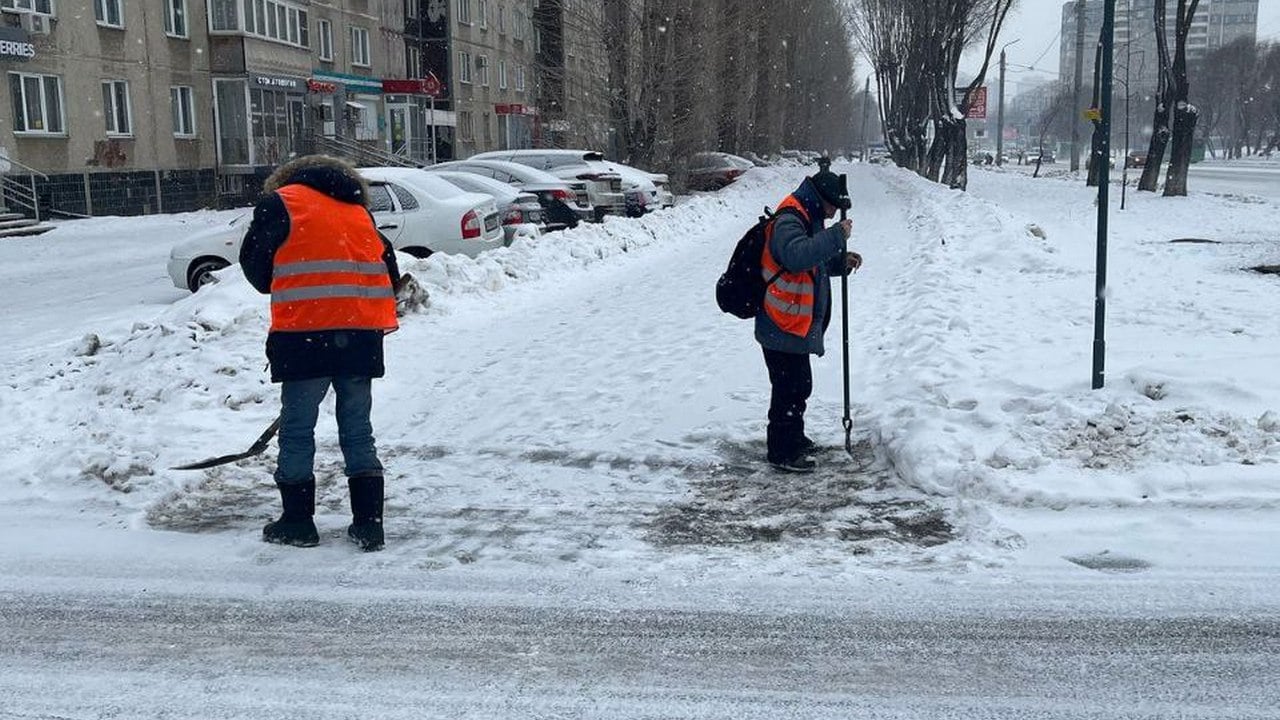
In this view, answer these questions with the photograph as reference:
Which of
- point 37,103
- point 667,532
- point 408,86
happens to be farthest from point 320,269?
point 408,86

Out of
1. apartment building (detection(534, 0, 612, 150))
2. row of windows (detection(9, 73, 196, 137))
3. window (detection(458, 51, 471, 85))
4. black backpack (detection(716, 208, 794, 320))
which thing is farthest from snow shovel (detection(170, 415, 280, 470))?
window (detection(458, 51, 471, 85))

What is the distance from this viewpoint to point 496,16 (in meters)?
58.2

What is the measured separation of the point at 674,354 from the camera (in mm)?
9312

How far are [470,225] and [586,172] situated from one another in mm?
8860

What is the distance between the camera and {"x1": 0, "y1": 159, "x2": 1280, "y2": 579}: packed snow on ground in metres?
5.09

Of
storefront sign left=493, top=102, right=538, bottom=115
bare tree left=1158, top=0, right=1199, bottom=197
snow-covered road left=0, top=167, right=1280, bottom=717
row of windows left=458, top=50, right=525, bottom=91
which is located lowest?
snow-covered road left=0, top=167, right=1280, bottom=717

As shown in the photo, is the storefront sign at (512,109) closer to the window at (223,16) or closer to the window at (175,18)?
the window at (223,16)

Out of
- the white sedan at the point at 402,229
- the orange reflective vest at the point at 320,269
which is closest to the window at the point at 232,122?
the white sedan at the point at 402,229

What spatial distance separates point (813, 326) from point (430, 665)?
9.76 ft

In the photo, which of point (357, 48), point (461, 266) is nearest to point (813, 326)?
point (461, 266)

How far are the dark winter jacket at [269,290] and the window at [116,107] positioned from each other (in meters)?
27.8

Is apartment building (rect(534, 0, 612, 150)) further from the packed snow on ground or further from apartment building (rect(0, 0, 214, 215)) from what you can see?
the packed snow on ground

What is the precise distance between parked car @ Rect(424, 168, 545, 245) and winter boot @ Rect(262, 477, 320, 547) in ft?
35.5

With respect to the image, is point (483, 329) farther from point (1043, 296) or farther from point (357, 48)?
point (357, 48)
